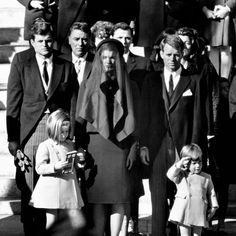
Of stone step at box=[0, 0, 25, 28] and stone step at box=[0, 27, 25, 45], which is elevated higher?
stone step at box=[0, 0, 25, 28]

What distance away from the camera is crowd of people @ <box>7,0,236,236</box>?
844cm

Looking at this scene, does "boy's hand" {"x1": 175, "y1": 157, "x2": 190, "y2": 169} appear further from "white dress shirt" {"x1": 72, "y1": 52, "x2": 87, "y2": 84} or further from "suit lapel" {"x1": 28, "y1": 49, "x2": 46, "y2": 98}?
"suit lapel" {"x1": 28, "y1": 49, "x2": 46, "y2": 98}

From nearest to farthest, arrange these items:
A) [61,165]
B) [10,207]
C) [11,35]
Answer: [61,165] < [10,207] < [11,35]

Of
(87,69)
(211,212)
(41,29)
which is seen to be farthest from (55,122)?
(211,212)

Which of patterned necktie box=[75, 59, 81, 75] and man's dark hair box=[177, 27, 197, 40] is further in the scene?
man's dark hair box=[177, 27, 197, 40]

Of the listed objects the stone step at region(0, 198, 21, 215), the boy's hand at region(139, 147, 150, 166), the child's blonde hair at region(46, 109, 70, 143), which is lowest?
the stone step at region(0, 198, 21, 215)

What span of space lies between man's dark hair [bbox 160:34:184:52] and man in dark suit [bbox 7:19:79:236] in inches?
31.3

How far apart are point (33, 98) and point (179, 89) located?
118cm

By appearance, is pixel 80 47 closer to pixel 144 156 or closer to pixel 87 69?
pixel 87 69

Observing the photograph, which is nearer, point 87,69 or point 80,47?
point 87,69

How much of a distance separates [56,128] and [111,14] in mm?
2320

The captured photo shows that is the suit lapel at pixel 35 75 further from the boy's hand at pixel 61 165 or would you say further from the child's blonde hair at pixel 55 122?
the boy's hand at pixel 61 165

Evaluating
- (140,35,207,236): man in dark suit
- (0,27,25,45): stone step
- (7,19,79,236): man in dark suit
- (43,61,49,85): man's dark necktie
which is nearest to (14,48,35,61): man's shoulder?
(7,19,79,236): man in dark suit

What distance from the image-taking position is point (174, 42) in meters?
8.75
